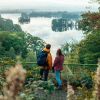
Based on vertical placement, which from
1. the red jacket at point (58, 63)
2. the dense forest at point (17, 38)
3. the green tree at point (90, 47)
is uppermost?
the red jacket at point (58, 63)

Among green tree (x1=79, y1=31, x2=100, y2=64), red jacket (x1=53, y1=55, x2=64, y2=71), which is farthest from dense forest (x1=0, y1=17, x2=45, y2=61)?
red jacket (x1=53, y1=55, x2=64, y2=71)

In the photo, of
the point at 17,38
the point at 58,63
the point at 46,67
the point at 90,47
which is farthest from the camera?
the point at 17,38

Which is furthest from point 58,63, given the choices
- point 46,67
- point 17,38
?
point 17,38

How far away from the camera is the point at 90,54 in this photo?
2828cm

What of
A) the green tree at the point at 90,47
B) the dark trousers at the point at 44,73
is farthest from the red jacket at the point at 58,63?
the green tree at the point at 90,47

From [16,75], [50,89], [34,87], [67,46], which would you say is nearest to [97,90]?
[16,75]

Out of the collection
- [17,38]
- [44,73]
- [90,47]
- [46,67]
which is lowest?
[17,38]

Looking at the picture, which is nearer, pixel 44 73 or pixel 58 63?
pixel 44 73

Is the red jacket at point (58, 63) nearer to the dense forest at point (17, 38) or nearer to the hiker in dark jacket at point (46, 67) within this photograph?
the hiker in dark jacket at point (46, 67)

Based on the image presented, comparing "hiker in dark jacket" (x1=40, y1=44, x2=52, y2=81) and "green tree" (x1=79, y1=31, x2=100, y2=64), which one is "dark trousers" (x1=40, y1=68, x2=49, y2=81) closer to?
"hiker in dark jacket" (x1=40, y1=44, x2=52, y2=81)

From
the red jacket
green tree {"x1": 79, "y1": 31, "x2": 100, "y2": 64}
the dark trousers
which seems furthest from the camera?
green tree {"x1": 79, "y1": 31, "x2": 100, "y2": 64}

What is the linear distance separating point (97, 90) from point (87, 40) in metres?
28.1

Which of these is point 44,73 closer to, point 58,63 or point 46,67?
point 46,67

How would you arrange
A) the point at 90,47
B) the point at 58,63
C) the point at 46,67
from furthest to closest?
the point at 90,47 → the point at 58,63 → the point at 46,67
